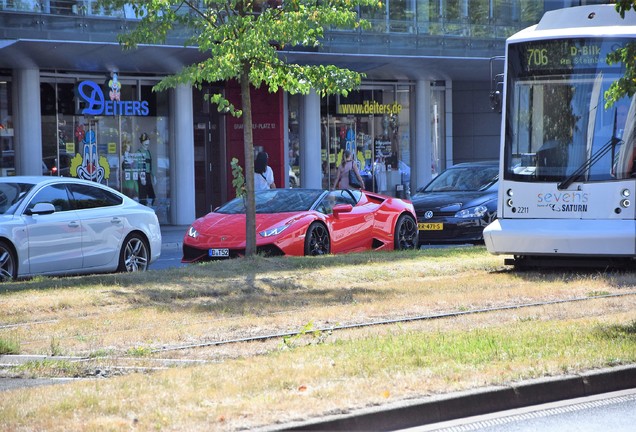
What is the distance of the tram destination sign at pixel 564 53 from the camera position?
50.9ft

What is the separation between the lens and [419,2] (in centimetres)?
3619

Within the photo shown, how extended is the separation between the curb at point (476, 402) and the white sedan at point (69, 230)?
885 cm

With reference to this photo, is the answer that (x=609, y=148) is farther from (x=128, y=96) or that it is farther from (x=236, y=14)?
(x=128, y=96)

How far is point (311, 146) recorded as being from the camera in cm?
3625

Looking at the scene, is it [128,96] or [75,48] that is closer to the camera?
[75,48]

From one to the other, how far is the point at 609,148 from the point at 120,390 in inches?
375

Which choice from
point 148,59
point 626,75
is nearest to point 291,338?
point 626,75

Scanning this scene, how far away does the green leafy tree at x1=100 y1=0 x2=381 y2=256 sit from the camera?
16312mm

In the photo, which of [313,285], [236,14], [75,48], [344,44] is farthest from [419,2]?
[313,285]

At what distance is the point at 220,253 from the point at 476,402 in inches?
433

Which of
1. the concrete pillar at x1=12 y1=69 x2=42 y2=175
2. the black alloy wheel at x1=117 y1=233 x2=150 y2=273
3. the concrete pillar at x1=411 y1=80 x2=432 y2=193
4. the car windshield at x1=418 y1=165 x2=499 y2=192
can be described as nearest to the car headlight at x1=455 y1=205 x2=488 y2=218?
the car windshield at x1=418 y1=165 x2=499 y2=192

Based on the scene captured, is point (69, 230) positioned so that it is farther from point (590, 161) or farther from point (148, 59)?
point (148, 59)

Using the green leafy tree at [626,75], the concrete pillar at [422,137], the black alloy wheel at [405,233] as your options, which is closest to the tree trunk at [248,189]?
the black alloy wheel at [405,233]

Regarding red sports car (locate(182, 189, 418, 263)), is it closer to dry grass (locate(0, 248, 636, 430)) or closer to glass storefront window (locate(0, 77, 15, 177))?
dry grass (locate(0, 248, 636, 430))
